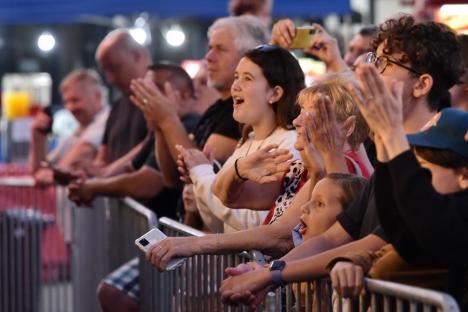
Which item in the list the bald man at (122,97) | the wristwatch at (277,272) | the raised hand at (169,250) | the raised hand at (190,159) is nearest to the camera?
the wristwatch at (277,272)

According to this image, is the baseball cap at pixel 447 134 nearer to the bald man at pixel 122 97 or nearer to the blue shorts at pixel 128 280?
the blue shorts at pixel 128 280

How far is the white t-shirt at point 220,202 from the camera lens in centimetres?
589

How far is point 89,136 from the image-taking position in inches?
450

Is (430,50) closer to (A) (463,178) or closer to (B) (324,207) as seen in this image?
(B) (324,207)

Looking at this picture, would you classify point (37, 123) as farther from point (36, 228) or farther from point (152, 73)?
point (152, 73)

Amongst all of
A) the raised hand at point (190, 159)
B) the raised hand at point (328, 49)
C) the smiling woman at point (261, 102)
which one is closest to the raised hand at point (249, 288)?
the smiling woman at point (261, 102)

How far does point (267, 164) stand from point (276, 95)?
82 cm

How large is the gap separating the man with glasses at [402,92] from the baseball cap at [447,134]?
15.9 inches

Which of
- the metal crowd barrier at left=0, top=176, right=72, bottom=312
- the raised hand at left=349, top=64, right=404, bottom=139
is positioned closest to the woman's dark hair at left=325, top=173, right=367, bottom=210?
the raised hand at left=349, top=64, right=404, bottom=139

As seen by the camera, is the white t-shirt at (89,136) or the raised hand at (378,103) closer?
the raised hand at (378,103)

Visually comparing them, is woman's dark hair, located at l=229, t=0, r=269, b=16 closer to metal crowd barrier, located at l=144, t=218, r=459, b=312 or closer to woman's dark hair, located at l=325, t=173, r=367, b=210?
metal crowd barrier, located at l=144, t=218, r=459, b=312

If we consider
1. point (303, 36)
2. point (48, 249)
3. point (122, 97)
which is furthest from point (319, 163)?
point (48, 249)

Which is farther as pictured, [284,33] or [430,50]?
[284,33]

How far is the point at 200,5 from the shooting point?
13422 millimetres
